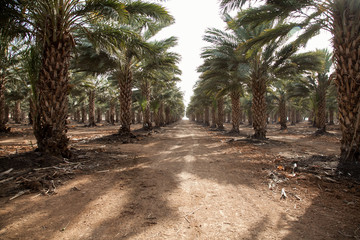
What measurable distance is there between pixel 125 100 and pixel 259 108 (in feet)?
28.4

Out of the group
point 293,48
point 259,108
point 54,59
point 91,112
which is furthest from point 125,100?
point 91,112

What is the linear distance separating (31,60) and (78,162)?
126 inches

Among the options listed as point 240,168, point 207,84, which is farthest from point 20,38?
point 207,84

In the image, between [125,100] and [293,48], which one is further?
[125,100]

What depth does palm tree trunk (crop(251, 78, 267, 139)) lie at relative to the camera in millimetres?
11117

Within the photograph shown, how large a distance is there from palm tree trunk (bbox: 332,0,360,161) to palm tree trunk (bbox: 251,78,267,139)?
5759 mm

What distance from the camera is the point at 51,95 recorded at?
16.9 ft

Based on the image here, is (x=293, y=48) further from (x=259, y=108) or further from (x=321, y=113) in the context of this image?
(x=321, y=113)

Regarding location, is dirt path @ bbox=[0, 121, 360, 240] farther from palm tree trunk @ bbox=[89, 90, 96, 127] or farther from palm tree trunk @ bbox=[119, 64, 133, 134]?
palm tree trunk @ bbox=[89, 90, 96, 127]

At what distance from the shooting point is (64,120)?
550cm

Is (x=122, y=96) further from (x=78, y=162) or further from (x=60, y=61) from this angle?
(x=78, y=162)

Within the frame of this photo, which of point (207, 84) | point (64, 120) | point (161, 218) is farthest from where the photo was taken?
point (207, 84)

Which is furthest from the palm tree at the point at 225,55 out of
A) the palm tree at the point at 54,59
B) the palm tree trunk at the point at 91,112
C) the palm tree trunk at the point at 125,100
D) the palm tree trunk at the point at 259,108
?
the palm tree trunk at the point at 91,112

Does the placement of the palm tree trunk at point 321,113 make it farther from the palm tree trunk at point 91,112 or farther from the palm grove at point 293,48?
the palm tree trunk at point 91,112
